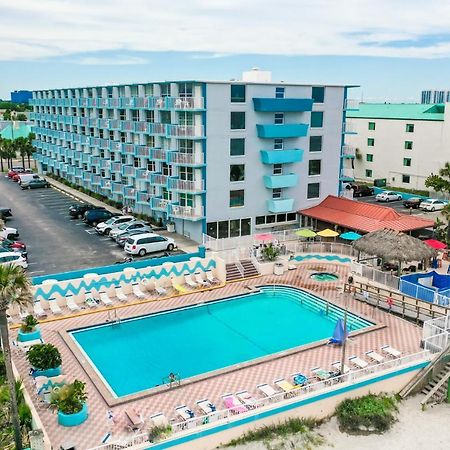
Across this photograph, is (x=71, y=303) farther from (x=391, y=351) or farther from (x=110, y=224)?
(x=391, y=351)

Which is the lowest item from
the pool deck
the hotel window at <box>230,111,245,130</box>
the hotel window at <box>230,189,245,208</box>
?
the pool deck

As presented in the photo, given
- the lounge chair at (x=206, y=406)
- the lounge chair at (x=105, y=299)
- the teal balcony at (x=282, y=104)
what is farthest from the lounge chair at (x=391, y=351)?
the teal balcony at (x=282, y=104)

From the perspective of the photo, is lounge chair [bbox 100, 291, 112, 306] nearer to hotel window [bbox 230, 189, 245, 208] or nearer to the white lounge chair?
the white lounge chair

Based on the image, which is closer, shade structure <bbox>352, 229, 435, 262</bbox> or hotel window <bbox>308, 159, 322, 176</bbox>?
shade structure <bbox>352, 229, 435, 262</bbox>

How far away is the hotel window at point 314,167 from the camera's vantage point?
4501cm

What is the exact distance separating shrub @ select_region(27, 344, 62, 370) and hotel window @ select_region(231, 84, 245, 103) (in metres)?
24.8

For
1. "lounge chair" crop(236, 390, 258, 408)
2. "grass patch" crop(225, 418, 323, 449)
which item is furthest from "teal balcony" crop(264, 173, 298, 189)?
"grass patch" crop(225, 418, 323, 449)

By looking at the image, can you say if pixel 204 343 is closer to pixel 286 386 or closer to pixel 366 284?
pixel 286 386

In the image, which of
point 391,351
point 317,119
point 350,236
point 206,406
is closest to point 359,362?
point 391,351

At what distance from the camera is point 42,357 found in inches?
834

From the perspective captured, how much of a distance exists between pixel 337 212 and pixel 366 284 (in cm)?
1189

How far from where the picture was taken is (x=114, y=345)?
84.8 feet

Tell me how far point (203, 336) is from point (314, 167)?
917 inches

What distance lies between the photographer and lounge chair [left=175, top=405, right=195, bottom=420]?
1877 cm
